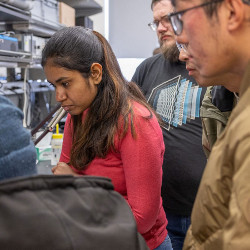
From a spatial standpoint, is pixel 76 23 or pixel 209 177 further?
pixel 76 23

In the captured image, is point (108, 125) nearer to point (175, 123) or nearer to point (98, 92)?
point (98, 92)

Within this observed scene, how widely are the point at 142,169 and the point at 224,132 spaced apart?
1.71ft

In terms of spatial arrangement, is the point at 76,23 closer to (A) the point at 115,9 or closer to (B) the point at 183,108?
(A) the point at 115,9

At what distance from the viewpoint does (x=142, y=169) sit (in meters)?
1.11

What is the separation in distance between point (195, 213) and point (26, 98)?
228 cm

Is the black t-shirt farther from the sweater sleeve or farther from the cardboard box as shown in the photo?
the cardboard box

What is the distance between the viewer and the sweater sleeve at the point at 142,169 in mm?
1113

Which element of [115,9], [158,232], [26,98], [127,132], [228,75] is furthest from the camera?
[115,9]

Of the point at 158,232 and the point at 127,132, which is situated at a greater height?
the point at 127,132

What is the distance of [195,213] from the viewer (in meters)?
0.67

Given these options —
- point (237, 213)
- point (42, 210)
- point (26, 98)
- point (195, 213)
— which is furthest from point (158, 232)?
point (26, 98)

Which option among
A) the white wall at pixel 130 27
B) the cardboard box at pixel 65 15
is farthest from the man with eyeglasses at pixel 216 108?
the white wall at pixel 130 27

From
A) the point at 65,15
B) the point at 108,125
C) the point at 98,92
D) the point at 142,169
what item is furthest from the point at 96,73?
→ the point at 65,15

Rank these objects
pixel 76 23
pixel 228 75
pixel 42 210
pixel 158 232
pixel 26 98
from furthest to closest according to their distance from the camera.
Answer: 1. pixel 76 23
2. pixel 26 98
3. pixel 158 232
4. pixel 228 75
5. pixel 42 210
